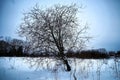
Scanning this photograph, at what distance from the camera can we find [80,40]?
1112 cm

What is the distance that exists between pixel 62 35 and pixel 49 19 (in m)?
1.64

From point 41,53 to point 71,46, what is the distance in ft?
8.08

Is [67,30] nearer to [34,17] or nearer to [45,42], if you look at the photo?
[45,42]

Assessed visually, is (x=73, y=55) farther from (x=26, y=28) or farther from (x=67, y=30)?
(x=26, y=28)

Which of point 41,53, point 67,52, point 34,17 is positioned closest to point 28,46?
point 41,53

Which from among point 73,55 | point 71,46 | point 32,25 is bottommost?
point 73,55

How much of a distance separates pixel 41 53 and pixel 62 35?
219 centimetres

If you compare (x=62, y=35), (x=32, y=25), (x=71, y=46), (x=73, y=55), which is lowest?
(x=73, y=55)

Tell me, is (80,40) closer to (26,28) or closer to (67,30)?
(67,30)

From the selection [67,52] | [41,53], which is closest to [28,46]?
[41,53]

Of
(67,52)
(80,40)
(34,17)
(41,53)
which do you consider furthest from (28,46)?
(80,40)

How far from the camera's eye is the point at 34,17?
11.2 metres

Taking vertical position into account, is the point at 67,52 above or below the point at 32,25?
below

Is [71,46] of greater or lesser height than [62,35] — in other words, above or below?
below
